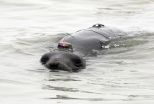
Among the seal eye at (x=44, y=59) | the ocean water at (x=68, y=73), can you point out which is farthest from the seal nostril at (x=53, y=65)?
the seal eye at (x=44, y=59)

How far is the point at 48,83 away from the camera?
6.63 meters

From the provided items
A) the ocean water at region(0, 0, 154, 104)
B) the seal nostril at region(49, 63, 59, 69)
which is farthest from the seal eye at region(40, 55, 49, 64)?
the seal nostril at region(49, 63, 59, 69)

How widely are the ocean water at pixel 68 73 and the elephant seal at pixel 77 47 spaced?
0.14 m

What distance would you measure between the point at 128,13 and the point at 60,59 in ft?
23.4

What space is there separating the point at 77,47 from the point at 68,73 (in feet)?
3.70

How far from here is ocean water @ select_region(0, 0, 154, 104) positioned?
603 centimetres

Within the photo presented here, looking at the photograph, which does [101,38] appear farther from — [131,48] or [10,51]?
[10,51]

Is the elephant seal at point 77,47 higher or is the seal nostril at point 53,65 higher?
the elephant seal at point 77,47

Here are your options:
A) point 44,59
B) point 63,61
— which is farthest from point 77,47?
point 63,61

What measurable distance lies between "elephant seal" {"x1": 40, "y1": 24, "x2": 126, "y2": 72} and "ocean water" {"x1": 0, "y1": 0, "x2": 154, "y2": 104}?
5.6 inches

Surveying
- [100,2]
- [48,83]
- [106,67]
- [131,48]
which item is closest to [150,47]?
[131,48]

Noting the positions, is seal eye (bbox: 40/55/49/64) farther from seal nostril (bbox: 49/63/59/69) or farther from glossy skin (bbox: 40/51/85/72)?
seal nostril (bbox: 49/63/59/69)

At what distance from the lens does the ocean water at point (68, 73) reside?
603cm

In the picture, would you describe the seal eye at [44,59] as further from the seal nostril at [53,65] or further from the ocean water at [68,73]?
the seal nostril at [53,65]
